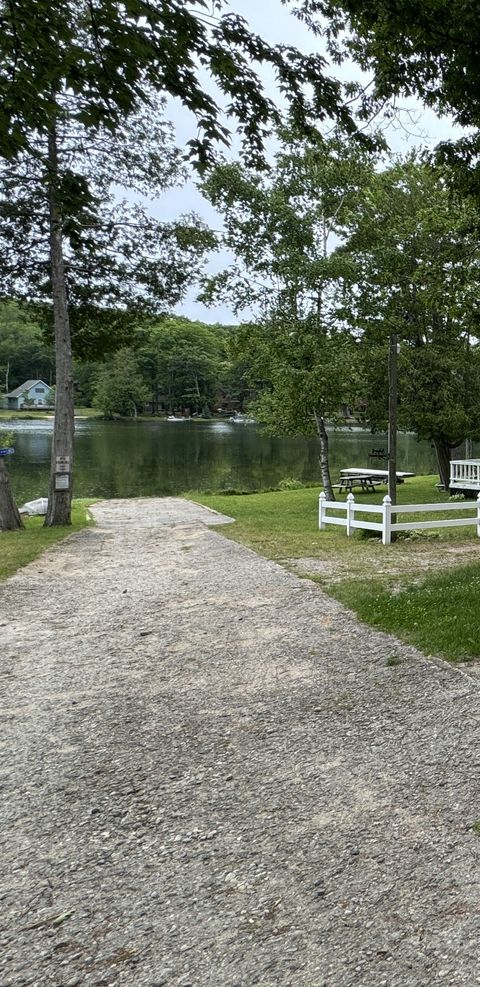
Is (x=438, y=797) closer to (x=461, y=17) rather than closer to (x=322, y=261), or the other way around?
(x=461, y=17)

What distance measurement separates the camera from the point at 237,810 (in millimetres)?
2857

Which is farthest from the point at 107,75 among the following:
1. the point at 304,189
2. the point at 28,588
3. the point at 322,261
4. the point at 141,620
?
the point at 304,189

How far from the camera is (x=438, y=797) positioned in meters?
2.86

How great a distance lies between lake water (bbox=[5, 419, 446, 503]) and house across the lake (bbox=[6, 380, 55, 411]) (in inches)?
1924

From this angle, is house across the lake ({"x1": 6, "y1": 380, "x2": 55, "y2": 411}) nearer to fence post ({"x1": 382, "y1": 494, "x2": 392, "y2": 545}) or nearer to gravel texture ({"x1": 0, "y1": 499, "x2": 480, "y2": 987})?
fence post ({"x1": 382, "y1": 494, "x2": 392, "y2": 545})

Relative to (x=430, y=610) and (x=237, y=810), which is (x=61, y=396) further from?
(x=237, y=810)

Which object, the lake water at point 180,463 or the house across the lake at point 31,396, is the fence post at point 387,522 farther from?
the house across the lake at point 31,396

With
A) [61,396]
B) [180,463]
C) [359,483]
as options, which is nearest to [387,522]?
[61,396]

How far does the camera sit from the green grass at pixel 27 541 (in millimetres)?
9219

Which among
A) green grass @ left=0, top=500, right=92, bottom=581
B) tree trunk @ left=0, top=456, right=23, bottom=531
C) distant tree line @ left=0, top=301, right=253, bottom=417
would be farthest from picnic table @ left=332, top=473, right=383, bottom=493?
distant tree line @ left=0, top=301, right=253, bottom=417

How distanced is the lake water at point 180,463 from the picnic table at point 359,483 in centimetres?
579

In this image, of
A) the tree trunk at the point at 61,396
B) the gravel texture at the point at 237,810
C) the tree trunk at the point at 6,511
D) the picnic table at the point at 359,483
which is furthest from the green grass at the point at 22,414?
the gravel texture at the point at 237,810

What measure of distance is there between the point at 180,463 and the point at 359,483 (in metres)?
17.2

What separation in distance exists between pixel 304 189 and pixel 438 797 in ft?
54.4
